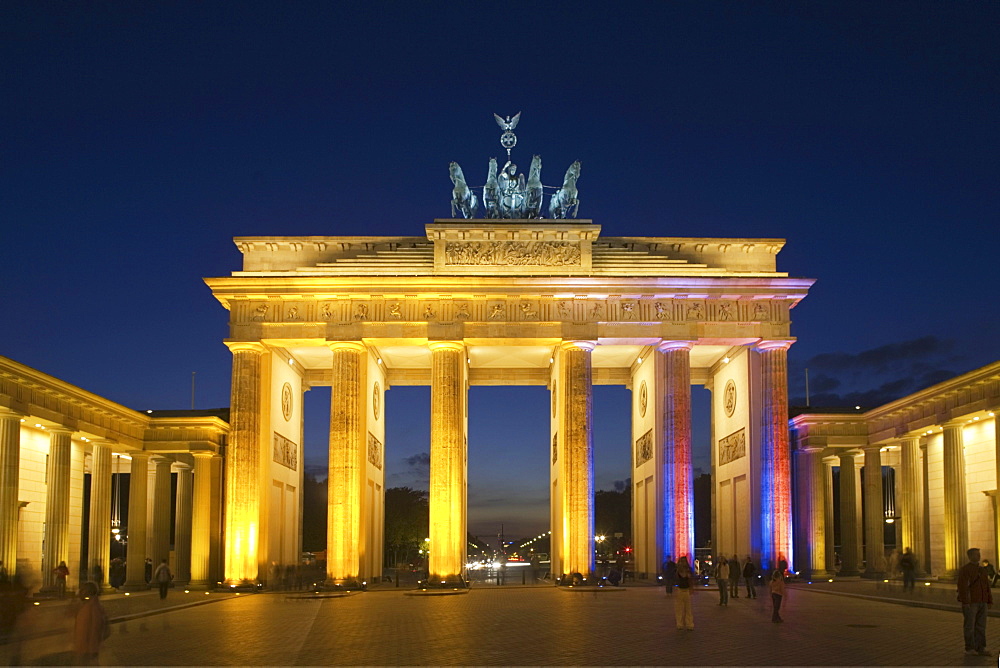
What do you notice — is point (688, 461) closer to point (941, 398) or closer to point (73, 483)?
point (941, 398)

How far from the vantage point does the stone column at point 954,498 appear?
41844 millimetres

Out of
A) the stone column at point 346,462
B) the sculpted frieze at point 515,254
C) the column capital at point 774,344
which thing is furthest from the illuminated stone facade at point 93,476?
the column capital at point 774,344

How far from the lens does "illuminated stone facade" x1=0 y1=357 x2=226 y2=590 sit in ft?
121

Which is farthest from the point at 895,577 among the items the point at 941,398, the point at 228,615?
the point at 228,615

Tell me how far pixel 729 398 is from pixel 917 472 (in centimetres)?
942

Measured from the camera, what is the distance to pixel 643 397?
177 ft

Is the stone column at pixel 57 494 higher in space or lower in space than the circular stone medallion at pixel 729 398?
lower

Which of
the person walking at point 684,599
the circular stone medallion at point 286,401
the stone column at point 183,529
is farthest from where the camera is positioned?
the stone column at point 183,529

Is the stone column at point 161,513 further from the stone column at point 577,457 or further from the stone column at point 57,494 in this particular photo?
the stone column at point 577,457

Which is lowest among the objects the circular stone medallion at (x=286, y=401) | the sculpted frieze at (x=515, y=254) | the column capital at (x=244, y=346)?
the circular stone medallion at (x=286, y=401)

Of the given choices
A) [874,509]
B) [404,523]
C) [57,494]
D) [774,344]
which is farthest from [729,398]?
[404,523]

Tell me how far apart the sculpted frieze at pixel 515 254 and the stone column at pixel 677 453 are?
6164 mm

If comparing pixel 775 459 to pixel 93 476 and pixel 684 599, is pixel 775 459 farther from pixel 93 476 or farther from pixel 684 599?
pixel 93 476

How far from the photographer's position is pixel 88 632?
14109 mm
